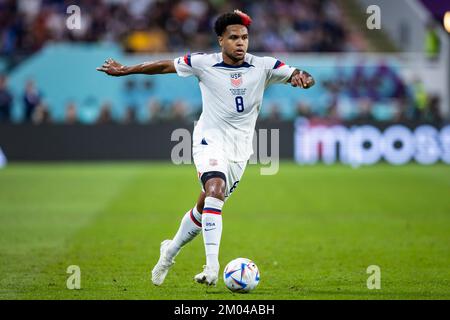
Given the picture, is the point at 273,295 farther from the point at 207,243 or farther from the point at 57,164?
the point at 57,164

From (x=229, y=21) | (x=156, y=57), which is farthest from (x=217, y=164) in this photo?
(x=156, y=57)

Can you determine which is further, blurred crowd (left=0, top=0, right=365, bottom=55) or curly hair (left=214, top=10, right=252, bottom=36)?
blurred crowd (left=0, top=0, right=365, bottom=55)

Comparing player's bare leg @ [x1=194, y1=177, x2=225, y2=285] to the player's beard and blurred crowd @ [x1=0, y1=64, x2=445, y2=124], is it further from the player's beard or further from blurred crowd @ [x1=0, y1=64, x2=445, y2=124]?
blurred crowd @ [x1=0, y1=64, x2=445, y2=124]

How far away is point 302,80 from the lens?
872cm

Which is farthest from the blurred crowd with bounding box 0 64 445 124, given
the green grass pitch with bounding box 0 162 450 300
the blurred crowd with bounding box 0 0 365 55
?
the green grass pitch with bounding box 0 162 450 300

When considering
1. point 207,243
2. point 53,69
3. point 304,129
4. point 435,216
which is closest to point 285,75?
point 207,243

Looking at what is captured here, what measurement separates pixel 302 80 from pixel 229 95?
0.75 m

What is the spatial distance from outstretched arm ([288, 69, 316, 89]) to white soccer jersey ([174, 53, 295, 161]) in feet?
0.65

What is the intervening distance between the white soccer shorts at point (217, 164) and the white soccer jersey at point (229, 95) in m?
0.06

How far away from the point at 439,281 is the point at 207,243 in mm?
2484

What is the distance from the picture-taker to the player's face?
346 inches

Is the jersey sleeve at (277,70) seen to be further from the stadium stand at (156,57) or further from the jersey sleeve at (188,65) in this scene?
the stadium stand at (156,57)

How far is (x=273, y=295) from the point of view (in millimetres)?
8250

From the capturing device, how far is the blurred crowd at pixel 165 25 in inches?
1207
